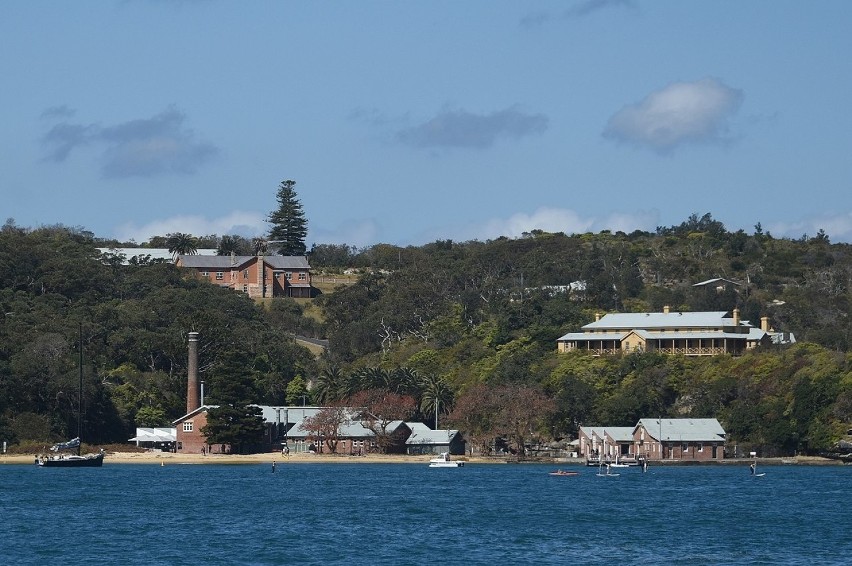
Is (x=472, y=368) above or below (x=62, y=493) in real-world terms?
above

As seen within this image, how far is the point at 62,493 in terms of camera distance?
96000 millimetres

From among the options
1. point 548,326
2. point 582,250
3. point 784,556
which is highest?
point 582,250

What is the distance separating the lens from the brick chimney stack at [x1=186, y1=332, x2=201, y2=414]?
134 m

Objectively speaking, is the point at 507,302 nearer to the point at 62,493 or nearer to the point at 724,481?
the point at 724,481

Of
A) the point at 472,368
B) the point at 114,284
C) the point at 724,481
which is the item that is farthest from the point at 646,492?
the point at 114,284

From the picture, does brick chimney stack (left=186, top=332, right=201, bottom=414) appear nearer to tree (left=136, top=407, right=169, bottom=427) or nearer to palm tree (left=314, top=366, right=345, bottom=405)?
tree (left=136, top=407, right=169, bottom=427)

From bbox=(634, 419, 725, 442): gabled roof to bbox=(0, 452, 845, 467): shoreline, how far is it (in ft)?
Answer: 6.46

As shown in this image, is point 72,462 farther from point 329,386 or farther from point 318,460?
point 329,386

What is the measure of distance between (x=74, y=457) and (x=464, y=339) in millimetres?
49747

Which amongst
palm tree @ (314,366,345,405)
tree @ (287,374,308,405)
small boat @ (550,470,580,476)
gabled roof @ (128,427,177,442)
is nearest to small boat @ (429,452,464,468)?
small boat @ (550,470,580,476)

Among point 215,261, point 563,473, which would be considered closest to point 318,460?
point 563,473

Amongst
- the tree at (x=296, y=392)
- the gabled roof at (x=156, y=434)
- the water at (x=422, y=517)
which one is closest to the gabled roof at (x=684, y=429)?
the water at (x=422, y=517)

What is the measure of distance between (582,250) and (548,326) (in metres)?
45.6

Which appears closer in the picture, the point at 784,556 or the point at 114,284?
the point at 784,556
